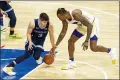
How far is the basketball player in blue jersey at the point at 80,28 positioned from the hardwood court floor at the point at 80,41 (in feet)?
0.97

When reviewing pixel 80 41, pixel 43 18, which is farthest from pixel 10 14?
pixel 43 18

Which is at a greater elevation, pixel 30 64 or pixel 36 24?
pixel 36 24

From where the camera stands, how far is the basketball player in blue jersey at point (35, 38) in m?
7.91

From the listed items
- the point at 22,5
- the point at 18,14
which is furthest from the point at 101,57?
the point at 22,5

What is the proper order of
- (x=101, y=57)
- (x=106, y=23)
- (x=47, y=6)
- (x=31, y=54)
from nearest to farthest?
(x=31, y=54), (x=101, y=57), (x=106, y=23), (x=47, y=6)

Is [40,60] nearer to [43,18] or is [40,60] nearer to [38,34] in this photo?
[38,34]

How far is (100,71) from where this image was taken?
26.9 feet

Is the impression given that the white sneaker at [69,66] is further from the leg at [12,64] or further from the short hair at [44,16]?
the short hair at [44,16]

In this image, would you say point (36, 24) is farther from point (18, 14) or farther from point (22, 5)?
point (22, 5)

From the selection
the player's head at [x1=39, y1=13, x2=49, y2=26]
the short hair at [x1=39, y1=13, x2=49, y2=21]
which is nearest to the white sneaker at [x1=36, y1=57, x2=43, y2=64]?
the player's head at [x1=39, y1=13, x2=49, y2=26]

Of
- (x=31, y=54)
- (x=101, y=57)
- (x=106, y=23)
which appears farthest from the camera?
(x=106, y=23)

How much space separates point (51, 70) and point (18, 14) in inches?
177

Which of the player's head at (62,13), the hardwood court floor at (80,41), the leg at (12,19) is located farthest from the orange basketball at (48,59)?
the leg at (12,19)

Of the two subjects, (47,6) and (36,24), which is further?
(47,6)
